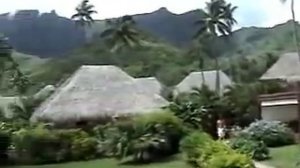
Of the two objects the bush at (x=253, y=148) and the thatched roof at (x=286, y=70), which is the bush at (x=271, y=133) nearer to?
the bush at (x=253, y=148)

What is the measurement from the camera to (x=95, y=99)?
33.5m

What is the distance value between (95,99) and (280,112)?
29.6 ft

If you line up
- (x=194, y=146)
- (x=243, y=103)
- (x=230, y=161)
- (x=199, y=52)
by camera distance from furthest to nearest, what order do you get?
(x=199, y=52)
(x=243, y=103)
(x=194, y=146)
(x=230, y=161)

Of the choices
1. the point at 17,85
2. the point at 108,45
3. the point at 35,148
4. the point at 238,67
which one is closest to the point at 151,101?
the point at 35,148

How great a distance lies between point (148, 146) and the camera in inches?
994

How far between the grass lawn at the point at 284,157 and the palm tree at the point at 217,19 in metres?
33.8

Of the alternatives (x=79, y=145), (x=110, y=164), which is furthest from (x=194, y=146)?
(x=79, y=145)

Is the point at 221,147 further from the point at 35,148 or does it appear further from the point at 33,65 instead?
the point at 33,65

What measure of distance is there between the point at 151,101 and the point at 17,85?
21.3 meters

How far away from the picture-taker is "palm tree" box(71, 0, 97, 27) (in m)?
70.8

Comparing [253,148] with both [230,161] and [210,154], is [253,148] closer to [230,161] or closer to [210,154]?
[210,154]

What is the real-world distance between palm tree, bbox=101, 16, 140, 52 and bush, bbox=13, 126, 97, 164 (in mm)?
33425

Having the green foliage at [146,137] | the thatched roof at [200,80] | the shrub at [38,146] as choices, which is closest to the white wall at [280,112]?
the green foliage at [146,137]

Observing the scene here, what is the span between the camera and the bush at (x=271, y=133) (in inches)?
1038
